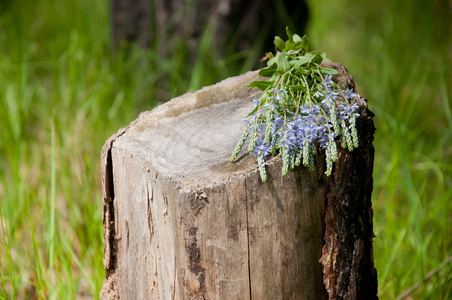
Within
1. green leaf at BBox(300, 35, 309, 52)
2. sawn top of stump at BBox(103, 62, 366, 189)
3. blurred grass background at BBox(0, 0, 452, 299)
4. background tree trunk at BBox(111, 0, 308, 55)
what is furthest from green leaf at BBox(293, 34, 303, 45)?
background tree trunk at BBox(111, 0, 308, 55)

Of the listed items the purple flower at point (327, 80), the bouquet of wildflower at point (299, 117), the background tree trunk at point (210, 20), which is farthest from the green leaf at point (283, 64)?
the background tree trunk at point (210, 20)

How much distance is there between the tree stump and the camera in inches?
46.8

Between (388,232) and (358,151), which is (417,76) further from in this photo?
(358,151)

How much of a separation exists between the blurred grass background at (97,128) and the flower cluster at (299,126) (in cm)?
78

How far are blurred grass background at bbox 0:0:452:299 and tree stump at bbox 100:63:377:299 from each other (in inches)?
22.1

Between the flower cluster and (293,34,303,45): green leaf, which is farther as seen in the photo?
(293,34,303,45): green leaf

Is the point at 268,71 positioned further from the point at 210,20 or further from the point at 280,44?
the point at 210,20

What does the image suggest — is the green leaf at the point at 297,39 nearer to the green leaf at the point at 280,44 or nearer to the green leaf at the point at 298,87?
the green leaf at the point at 280,44

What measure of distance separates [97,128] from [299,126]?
1966 millimetres

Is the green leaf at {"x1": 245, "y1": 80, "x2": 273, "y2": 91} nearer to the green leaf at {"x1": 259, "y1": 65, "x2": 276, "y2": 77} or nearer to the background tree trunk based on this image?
the green leaf at {"x1": 259, "y1": 65, "x2": 276, "y2": 77}

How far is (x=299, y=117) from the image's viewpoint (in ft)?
3.95

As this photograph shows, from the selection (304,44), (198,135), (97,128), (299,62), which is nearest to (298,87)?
(299,62)

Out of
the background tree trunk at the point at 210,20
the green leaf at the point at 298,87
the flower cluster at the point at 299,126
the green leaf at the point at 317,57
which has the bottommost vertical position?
the flower cluster at the point at 299,126

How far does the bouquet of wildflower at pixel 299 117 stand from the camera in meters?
1.16
